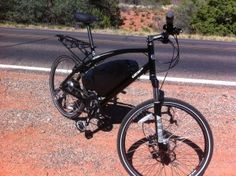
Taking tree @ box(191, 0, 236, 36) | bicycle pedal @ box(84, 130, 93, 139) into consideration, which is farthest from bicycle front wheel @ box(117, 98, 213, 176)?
tree @ box(191, 0, 236, 36)

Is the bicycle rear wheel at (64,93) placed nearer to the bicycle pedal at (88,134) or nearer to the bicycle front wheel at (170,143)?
the bicycle pedal at (88,134)

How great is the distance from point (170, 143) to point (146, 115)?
429 millimetres

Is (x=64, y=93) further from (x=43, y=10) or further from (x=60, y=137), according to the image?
(x=43, y=10)

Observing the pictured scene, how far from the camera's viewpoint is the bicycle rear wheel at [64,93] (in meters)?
5.76

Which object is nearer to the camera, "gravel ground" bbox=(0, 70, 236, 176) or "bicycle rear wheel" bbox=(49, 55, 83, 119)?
"gravel ground" bbox=(0, 70, 236, 176)

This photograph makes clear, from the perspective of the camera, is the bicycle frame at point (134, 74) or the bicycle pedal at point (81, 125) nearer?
the bicycle frame at point (134, 74)

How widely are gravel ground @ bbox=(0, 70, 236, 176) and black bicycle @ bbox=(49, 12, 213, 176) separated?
0.77ft

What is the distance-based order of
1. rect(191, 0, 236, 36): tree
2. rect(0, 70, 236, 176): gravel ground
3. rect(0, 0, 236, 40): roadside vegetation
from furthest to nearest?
rect(191, 0, 236, 36): tree → rect(0, 0, 236, 40): roadside vegetation → rect(0, 70, 236, 176): gravel ground

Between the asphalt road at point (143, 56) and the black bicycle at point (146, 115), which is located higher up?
the black bicycle at point (146, 115)

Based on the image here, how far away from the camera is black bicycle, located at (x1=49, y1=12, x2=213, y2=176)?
419 cm

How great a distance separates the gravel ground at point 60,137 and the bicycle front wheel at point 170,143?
220 mm

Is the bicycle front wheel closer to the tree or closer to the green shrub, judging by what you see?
the green shrub

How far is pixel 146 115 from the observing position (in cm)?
429

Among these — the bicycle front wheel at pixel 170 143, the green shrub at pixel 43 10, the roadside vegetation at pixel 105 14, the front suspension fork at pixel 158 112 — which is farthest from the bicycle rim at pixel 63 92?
the green shrub at pixel 43 10
